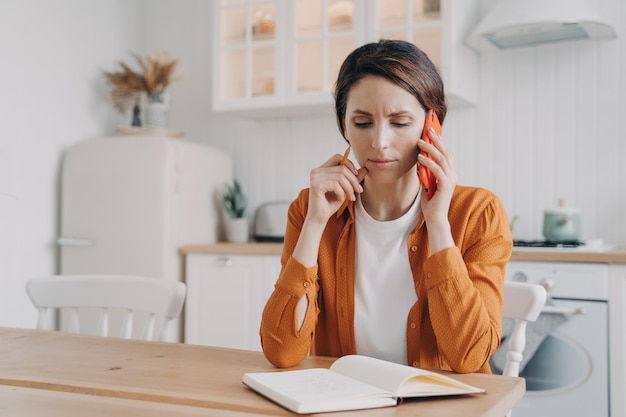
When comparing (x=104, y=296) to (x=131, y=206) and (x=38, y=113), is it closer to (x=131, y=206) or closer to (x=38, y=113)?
(x=131, y=206)

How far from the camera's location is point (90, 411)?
937mm

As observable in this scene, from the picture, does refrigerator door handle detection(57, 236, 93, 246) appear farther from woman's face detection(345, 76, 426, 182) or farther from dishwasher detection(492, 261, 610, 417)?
woman's face detection(345, 76, 426, 182)

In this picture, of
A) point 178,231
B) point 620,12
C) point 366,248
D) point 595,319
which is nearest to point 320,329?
point 366,248

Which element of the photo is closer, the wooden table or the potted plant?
the wooden table

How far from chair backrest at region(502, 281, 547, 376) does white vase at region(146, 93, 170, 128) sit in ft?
7.68

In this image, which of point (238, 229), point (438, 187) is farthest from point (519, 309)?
point (238, 229)

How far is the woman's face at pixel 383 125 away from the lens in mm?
1400

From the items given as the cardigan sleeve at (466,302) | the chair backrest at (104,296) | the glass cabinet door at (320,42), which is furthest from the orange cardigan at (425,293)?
the glass cabinet door at (320,42)

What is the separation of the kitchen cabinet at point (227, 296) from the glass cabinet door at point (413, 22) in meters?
1.08

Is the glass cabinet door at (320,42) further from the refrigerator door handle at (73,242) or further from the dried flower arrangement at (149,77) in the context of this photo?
the refrigerator door handle at (73,242)

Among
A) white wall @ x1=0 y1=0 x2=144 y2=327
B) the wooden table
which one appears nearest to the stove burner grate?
the wooden table

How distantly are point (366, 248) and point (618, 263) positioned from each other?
4.26 ft

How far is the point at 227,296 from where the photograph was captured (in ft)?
10.1

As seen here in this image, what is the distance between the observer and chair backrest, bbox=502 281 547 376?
54.8 inches
